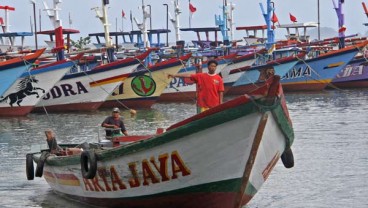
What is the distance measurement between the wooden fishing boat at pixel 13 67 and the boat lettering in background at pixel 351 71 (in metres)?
20.4

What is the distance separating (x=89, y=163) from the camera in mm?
14055

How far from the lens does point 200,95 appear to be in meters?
14.8

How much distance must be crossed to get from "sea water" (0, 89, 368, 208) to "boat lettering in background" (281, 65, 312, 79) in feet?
17.4

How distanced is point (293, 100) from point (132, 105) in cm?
733

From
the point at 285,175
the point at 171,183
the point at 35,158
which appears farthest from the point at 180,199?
the point at 285,175

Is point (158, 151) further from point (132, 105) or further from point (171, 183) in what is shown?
point (132, 105)

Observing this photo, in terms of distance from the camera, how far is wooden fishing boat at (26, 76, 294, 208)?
12.4 meters

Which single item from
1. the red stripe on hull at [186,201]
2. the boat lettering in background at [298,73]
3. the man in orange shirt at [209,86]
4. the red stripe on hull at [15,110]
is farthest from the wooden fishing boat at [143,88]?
the red stripe on hull at [186,201]

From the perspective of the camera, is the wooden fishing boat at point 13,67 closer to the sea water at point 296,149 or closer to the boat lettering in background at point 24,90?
the boat lettering in background at point 24,90

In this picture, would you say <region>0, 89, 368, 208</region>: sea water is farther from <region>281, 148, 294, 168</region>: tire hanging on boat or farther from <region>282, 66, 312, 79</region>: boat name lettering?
<region>282, 66, 312, 79</region>: boat name lettering

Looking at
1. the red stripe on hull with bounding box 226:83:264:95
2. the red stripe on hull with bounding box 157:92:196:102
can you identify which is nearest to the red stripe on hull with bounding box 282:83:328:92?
the red stripe on hull with bounding box 226:83:264:95

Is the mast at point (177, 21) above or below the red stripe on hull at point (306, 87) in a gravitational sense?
above

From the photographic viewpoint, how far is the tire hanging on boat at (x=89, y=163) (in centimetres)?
1400

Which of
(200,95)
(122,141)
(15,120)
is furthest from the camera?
(15,120)
